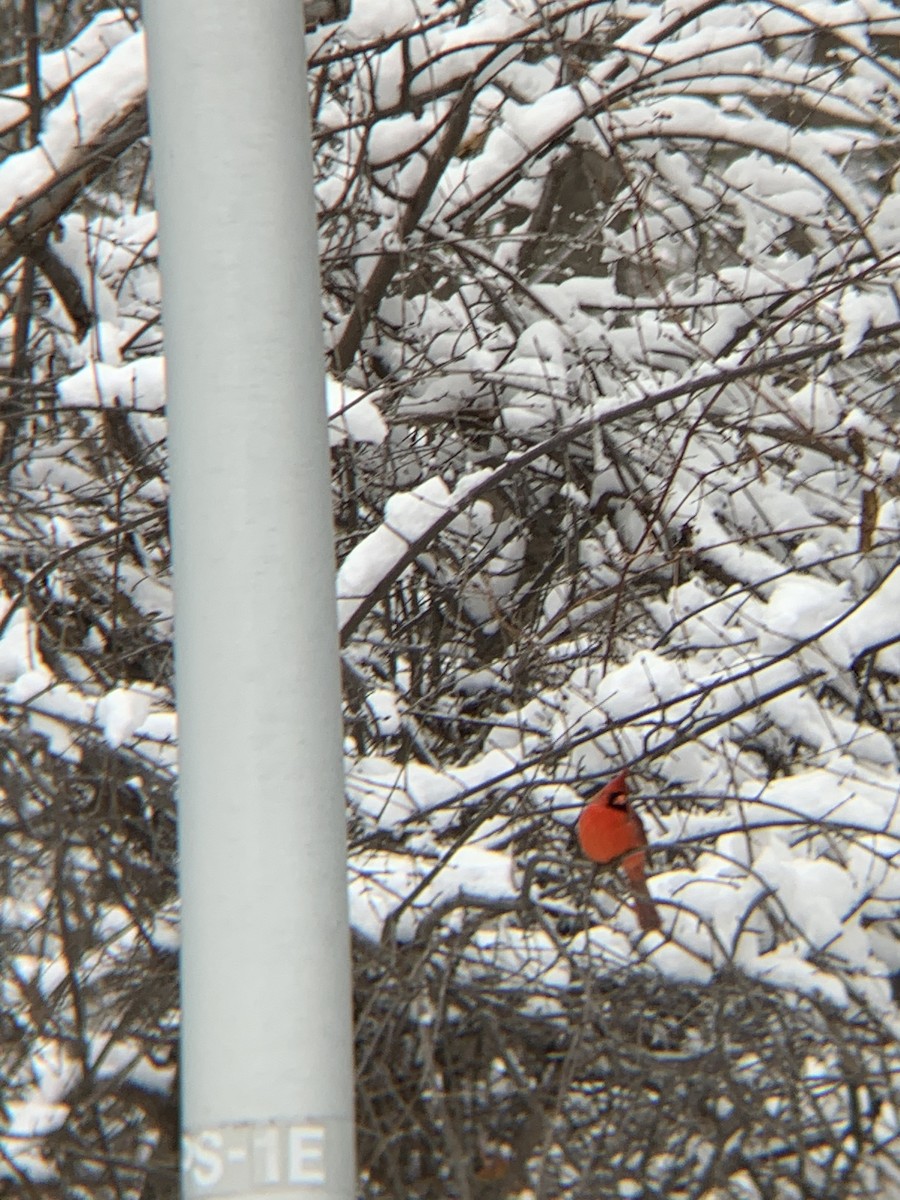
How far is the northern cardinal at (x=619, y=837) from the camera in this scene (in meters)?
2.64

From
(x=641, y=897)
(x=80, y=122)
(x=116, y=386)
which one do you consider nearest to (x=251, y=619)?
(x=641, y=897)

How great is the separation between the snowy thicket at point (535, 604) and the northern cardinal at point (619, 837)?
5 centimetres

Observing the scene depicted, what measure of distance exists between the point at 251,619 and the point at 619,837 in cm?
139

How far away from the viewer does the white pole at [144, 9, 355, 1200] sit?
143 centimetres

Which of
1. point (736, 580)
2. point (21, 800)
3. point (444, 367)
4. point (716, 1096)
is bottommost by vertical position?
point (716, 1096)

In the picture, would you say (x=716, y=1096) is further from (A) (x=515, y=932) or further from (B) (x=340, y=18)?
(B) (x=340, y=18)

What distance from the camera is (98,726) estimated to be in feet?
8.86

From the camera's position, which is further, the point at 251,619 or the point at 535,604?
the point at 535,604

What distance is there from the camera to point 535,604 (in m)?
3.74

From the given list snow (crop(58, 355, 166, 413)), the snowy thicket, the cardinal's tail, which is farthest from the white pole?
snow (crop(58, 355, 166, 413))

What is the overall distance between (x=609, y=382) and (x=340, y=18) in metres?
1.07

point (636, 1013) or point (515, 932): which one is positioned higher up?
point (515, 932)

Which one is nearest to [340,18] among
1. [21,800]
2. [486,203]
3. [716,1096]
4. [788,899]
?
[486,203]

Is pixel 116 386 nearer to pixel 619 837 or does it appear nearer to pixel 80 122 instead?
pixel 80 122
